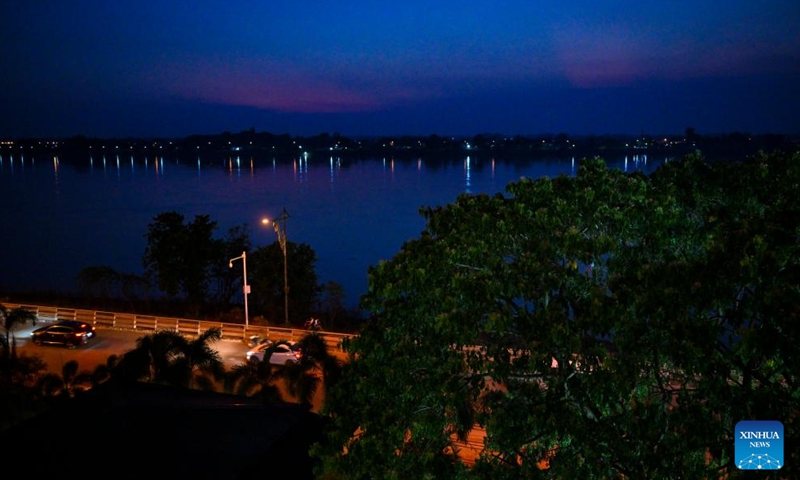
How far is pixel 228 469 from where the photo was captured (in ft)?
39.5

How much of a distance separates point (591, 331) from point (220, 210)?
271 ft

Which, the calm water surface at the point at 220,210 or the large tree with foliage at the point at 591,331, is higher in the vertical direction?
the large tree with foliage at the point at 591,331

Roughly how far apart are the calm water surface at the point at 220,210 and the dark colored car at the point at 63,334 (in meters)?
16.3

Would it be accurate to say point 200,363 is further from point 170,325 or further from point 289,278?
point 289,278

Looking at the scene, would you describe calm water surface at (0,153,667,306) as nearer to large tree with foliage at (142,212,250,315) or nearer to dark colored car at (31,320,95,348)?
large tree with foliage at (142,212,250,315)

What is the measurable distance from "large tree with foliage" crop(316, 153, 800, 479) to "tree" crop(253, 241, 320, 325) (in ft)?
84.5

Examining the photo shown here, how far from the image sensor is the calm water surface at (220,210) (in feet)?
198

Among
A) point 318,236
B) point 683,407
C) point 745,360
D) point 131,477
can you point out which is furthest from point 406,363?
point 318,236

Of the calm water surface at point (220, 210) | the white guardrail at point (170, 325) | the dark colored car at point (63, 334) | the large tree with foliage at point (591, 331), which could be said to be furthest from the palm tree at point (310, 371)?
the calm water surface at point (220, 210)

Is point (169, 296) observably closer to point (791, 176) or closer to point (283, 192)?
point (791, 176)

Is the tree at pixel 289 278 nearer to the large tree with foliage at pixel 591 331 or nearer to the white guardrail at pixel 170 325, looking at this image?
the white guardrail at pixel 170 325

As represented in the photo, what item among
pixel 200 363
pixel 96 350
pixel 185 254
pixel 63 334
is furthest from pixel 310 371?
pixel 185 254

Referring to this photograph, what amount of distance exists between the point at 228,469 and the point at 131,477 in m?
1.66

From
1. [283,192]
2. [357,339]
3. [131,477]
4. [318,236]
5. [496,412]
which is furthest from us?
[283,192]
